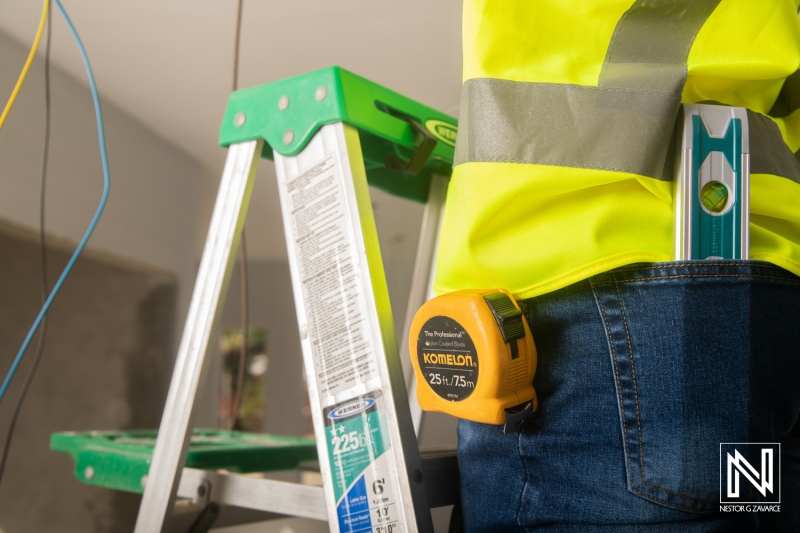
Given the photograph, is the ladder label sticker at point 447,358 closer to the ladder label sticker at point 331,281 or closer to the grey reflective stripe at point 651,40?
the ladder label sticker at point 331,281

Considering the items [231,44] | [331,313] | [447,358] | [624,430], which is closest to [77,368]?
[231,44]

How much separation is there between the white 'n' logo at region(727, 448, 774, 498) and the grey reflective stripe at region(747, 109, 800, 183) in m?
0.24

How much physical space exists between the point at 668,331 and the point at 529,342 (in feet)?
0.37

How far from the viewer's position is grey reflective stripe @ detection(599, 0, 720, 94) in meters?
0.49

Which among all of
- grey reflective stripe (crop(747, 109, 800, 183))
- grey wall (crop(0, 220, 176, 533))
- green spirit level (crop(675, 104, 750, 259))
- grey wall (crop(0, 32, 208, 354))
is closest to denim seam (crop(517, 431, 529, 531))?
green spirit level (crop(675, 104, 750, 259))

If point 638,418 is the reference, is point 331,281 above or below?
above

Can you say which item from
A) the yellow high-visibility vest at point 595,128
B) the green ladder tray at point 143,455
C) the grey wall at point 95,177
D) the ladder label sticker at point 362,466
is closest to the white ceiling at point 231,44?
the grey wall at point 95,177

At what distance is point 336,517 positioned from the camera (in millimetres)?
636

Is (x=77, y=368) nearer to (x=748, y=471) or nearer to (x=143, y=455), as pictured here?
(x=143, y=455)

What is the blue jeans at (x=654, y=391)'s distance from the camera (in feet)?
1.55

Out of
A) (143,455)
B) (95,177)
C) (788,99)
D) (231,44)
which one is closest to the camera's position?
(788,99)

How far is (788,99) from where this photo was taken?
61 cm

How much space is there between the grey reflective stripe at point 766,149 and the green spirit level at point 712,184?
2 centimetres

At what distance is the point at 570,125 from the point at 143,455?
31.7 inches
